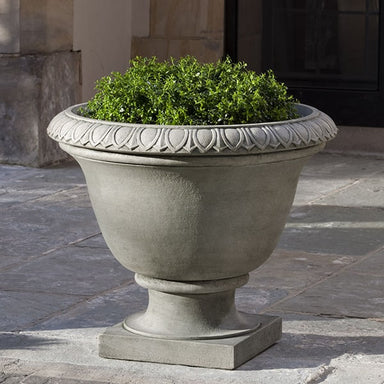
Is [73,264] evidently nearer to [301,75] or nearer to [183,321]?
[183,321]

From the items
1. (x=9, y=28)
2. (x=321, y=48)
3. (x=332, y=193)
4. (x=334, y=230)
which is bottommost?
(x=334, y=230)

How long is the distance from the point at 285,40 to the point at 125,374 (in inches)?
260

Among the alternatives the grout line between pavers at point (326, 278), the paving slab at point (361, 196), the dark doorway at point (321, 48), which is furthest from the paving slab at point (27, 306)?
the dark doorway at point (321, 48)

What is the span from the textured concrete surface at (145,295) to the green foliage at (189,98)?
1.07m

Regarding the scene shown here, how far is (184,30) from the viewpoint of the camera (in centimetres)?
1124

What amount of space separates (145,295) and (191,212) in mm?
1440

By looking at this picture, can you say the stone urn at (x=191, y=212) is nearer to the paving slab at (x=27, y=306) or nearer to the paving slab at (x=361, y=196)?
the paving slab at (x=27, y=306)

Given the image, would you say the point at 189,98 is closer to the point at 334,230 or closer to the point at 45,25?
the point at 334,230

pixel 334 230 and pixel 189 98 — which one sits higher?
pixel 189 98

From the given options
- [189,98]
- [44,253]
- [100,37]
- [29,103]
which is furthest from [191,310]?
[100,37]

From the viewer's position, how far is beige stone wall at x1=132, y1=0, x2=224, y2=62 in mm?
11172

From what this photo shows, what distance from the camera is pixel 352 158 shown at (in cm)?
1066

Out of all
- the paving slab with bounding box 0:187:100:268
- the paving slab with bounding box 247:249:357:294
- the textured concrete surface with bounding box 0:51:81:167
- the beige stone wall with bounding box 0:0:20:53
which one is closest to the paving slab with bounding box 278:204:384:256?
the paving slab with bounding box 247:249:357:294

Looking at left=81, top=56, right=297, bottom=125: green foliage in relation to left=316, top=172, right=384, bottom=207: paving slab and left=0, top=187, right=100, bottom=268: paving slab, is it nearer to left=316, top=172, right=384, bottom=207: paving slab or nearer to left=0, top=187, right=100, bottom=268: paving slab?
left=0, top=187, right=100, bottom=268: paving slab
